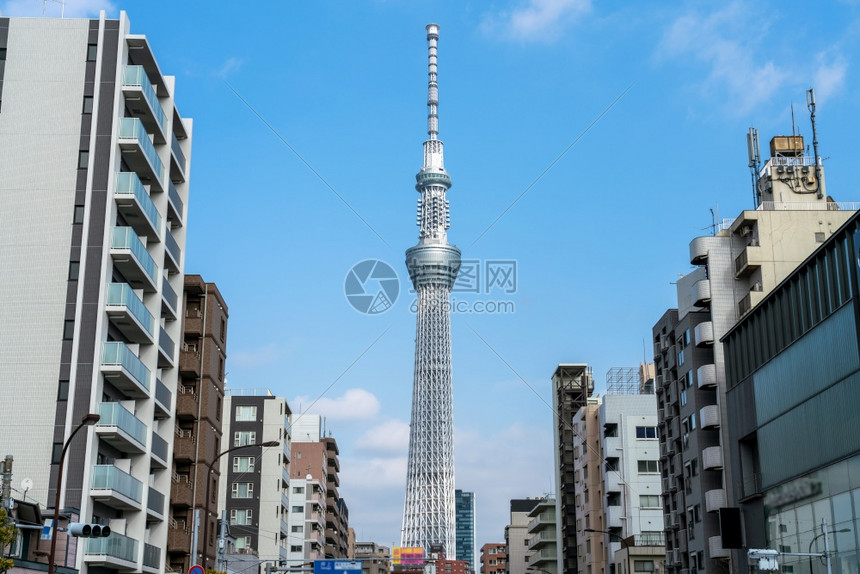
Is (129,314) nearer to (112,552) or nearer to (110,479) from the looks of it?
(110,479)

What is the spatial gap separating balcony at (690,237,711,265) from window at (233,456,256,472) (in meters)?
53.2

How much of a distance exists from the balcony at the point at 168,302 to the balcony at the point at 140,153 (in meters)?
5.65

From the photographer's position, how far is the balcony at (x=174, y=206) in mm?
64625

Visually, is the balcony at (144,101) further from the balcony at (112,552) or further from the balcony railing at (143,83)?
the balcony at (112,552)

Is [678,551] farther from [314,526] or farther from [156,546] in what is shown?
[314,526]

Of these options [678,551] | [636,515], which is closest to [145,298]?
[678,551]

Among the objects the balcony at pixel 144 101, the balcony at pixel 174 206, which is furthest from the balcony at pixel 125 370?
the balcony at pixel 144 101

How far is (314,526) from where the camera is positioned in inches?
5522

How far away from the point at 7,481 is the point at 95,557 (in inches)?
457

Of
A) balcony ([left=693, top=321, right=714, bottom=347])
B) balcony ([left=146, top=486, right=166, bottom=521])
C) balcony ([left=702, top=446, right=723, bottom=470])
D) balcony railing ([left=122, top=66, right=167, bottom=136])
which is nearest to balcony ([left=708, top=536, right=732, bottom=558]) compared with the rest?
balcony ([left=702, top=446, right=723, bottom=470])

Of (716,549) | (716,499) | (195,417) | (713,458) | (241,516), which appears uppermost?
(195,417)

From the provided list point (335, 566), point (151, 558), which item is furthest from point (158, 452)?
point (335, 566)

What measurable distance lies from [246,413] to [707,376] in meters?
56.0

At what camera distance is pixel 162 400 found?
204 ft
